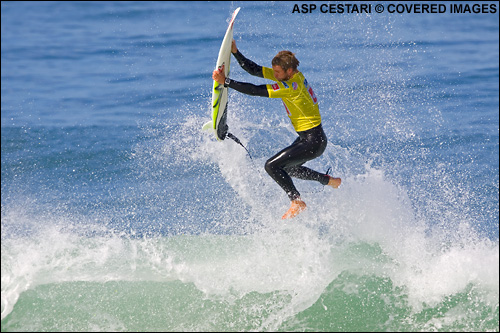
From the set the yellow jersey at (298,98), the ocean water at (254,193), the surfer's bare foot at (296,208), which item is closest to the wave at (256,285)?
the ocean water at (254,193)

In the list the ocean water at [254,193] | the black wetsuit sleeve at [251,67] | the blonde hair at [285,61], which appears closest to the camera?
the blonde hair at [285,61]

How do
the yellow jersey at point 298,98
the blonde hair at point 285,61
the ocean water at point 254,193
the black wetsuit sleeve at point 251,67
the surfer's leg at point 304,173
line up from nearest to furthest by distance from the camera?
the blonde hair at point 285,61
the yellow jersey at point 298,98
the ocean water at point 254,193
the black wetsuit sleeve at point 251,67
the surfer's leg at point 304,173

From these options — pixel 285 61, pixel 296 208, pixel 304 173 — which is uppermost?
pixel 285 61

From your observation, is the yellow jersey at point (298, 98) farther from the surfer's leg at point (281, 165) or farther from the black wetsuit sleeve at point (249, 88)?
the surfer's leg at point (281, 165)

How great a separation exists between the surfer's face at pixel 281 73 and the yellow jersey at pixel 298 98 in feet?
0.12

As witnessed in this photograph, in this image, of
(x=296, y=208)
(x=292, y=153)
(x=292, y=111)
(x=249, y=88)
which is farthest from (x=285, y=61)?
(x=296, y=208)

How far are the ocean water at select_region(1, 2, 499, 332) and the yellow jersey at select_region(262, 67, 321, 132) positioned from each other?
3.85 ft

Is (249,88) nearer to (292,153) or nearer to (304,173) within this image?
(292,153)

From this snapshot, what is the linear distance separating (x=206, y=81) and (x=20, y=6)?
11.9 metres

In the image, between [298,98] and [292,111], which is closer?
[298,98]

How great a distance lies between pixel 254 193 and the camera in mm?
Result: 7465

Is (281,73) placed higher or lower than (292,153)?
higher

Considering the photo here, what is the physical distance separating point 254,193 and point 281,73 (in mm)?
2062

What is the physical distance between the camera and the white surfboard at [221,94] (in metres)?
6.10
